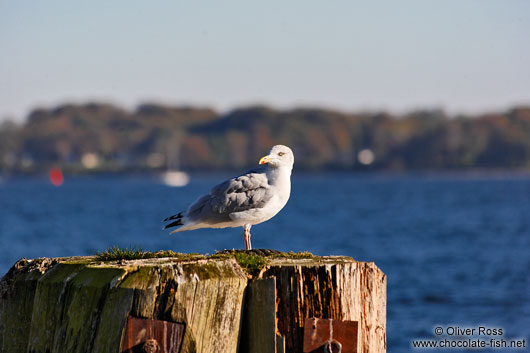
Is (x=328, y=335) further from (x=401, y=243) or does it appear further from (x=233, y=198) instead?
(x=401, y=243)

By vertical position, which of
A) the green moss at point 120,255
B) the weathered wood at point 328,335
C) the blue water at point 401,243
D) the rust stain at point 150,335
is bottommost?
the rust stain at point 150,335

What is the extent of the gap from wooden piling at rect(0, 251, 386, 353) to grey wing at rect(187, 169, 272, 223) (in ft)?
11.7

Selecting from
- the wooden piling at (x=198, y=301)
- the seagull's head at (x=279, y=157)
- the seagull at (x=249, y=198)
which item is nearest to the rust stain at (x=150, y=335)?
the wooden piling at (x=198, y=301)

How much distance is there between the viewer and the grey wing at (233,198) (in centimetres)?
833

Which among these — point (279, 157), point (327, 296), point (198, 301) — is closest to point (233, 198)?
point (279, 157)

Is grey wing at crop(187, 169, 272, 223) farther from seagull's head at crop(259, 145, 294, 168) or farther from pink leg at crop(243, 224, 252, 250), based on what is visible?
seagull's head at crop(259, 145, 294, 168)

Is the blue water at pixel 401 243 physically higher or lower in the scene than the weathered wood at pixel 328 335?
higher

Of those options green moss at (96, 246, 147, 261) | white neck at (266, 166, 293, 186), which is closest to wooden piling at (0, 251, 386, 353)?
green moss at (96, 246, 147, 261)

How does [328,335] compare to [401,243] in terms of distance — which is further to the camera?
[401,243]

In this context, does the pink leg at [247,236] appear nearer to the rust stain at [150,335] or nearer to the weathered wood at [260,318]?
the weathered wood at [260,318]

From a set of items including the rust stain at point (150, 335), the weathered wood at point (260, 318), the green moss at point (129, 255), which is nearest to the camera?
the rust stain at point (150, 335)

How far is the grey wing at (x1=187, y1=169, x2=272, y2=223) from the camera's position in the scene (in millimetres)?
8328

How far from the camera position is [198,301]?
163 inches

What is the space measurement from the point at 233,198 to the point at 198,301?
455 cm
